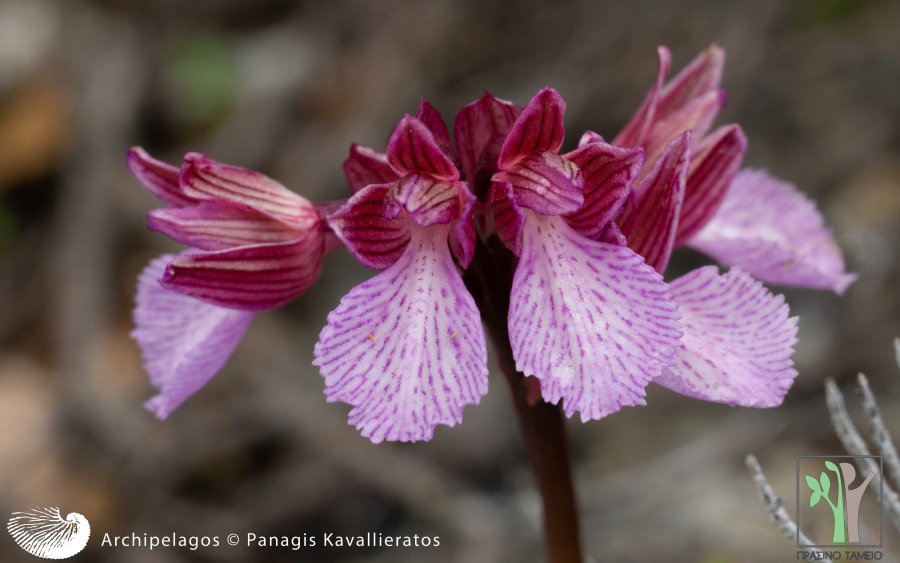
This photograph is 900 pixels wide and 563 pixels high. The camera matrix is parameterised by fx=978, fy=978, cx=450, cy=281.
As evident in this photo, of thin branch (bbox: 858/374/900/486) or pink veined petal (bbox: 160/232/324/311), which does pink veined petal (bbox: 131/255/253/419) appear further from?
thin branch (bbox: 858/374/900/486)

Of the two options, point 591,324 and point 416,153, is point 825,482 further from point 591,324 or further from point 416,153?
point 416,153

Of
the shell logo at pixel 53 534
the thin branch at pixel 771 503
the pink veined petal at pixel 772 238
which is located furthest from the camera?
the shell logo at pixel 53 534

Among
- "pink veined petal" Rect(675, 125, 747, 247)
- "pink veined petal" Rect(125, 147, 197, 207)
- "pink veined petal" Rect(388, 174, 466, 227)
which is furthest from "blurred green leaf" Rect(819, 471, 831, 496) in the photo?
"pink veined petal" Rect(125, 147, 197, 207)

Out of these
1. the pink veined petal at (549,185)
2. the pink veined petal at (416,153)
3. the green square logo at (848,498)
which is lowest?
the green square logo at (848,498)

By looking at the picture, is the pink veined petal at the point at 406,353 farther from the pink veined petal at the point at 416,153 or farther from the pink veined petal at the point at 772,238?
the pink veined petal at the point at 772,238

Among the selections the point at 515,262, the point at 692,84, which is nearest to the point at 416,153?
the point at 515,262

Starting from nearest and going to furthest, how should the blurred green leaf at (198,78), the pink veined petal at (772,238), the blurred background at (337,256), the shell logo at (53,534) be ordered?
the pink veined petal at (772,238), the shell logo at (53,534), the blurred background at (337,256), the blurred green leaf at (198,78)

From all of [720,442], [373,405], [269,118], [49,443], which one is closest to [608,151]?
[373,405]

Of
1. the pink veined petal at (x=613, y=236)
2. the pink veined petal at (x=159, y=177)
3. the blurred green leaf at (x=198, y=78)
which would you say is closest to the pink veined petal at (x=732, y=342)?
the pink veined petal at (x=613, y=236)
